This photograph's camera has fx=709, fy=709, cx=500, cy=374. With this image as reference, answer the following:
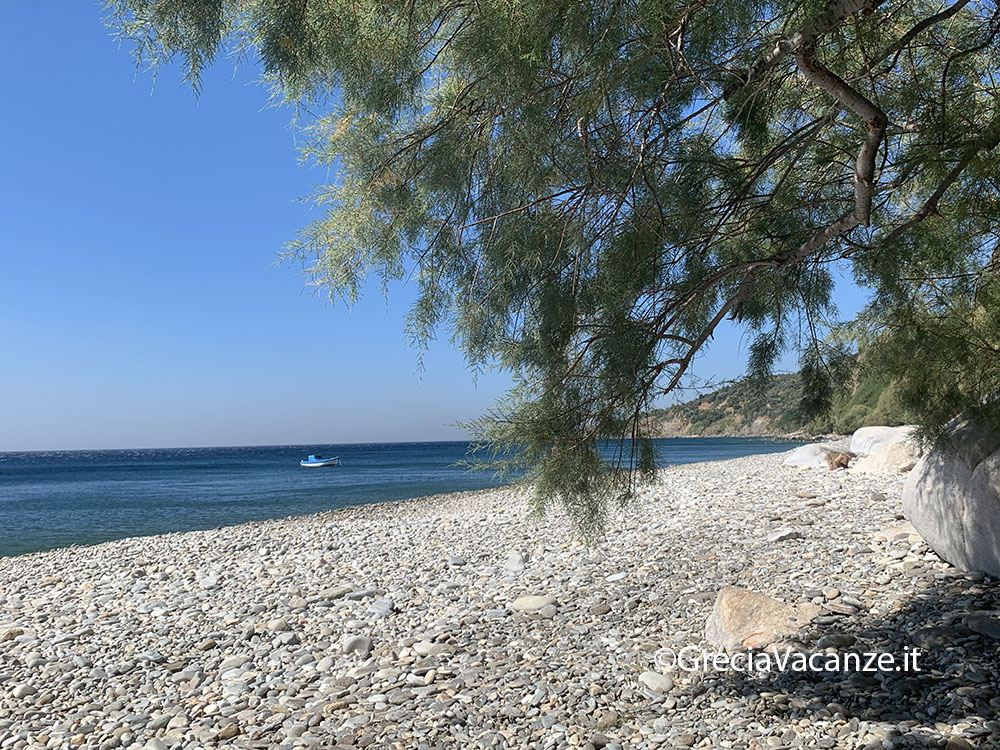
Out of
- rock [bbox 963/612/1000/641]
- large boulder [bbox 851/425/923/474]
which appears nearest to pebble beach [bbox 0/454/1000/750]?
rock [bbox 963/612/1000/641]

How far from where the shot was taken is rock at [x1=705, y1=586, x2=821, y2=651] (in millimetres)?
4125

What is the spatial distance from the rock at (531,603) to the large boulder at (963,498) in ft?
9.26

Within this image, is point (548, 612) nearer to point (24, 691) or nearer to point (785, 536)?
point (785, 536)

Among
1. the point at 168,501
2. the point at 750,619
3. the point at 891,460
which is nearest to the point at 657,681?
the point at 750,619

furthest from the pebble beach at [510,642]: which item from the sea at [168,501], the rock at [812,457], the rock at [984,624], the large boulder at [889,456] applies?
the rock at [812,457]

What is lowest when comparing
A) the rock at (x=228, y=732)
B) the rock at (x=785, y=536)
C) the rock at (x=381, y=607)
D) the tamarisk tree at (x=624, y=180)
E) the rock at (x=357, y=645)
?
the rock at (x=228, y=732)

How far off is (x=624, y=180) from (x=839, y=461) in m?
11.4

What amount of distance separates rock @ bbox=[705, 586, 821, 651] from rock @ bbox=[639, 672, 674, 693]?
47 cm

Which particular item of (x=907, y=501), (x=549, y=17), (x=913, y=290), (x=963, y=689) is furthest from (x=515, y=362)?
(x=907, y=501)

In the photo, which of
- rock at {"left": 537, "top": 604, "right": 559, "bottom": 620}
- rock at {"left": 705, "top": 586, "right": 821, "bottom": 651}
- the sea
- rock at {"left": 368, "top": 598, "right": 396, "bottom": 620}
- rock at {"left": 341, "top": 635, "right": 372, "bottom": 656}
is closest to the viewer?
rock at {"left": 705, "top": 586, "right": 821, "bottom": 651}

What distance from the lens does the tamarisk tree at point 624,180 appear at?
259 centimetres

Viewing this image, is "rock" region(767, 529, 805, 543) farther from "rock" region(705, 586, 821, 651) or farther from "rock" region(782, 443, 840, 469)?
"rock" region(782, 443, 840, 469)

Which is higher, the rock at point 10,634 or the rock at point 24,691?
the rock at point 10,634

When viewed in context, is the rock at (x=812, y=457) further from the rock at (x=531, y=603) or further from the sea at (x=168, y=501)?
the rock at (x=531, y=603)
